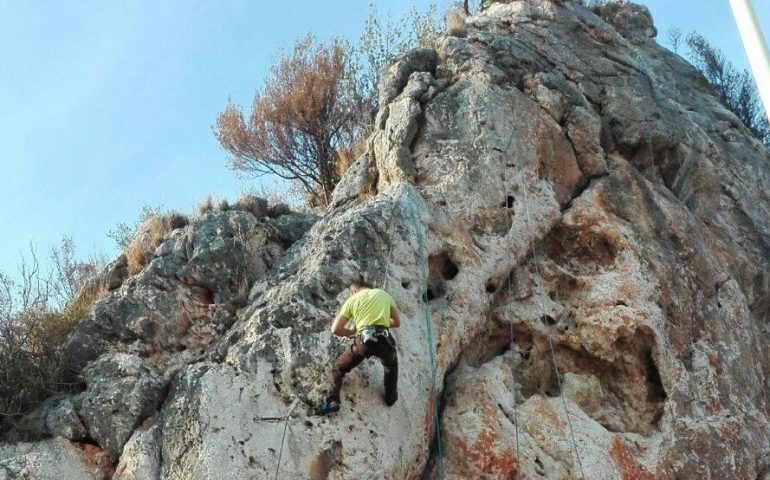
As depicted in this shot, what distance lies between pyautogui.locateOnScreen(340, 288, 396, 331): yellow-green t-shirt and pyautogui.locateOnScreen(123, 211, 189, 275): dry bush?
151 inches

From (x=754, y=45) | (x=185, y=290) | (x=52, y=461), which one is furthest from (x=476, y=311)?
(x=52, y=461)

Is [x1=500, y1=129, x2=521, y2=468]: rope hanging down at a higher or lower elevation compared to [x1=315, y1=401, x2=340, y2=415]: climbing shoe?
higher

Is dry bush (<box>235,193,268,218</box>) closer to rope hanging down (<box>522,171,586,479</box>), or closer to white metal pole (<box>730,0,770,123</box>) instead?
rope hanging down (<box>522,171,586,479</box>)

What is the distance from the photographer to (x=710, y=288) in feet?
37.4

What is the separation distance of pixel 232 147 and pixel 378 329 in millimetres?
10933

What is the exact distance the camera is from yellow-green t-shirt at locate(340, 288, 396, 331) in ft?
26.8

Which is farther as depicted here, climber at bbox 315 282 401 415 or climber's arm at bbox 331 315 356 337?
climber's arm at bbox 331 315 356 337

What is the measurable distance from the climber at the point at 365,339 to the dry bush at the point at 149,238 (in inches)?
151

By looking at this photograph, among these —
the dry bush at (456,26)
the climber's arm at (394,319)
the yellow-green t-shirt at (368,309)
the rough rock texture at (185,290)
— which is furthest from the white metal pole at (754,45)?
the dry bush at (456,26)

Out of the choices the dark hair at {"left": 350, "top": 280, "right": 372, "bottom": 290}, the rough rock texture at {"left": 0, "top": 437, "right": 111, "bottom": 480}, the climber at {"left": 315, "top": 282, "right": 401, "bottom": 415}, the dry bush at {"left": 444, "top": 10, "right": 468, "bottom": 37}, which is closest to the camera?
the climber at {"left": 315, "top": 282, "right": 401, "bottom": 415}

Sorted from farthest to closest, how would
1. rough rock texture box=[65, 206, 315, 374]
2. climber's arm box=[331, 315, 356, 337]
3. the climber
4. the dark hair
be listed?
rough rock texture box=[65, 206, 315, 374] → the dark hair → climber's arm box=[331, 315, 356, 337] → the climber

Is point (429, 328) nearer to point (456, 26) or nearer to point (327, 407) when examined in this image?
point (327, 407)

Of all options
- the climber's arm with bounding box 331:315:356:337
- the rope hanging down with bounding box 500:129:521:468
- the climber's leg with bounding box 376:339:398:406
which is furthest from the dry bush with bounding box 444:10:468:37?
the climber's leg with bounding box 376:339:398:406

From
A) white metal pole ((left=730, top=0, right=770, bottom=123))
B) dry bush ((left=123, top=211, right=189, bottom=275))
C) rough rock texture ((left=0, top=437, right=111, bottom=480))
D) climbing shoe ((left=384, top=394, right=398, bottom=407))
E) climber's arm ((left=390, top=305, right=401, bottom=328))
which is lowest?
rough rock texture ((left=0, top=437, right=111, bottom=480))
